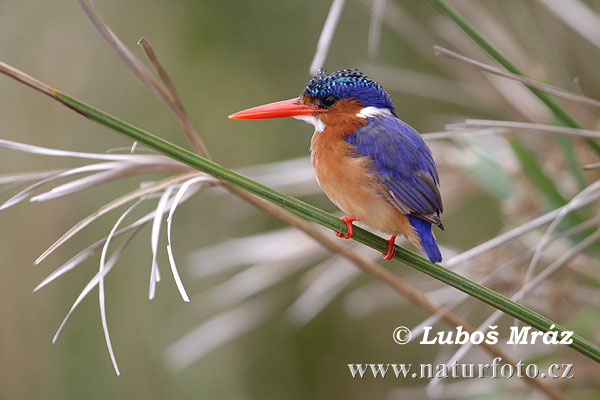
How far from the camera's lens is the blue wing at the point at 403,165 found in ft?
3.71

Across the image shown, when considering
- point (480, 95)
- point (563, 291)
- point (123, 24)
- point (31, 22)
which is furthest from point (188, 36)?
point (563, 291)

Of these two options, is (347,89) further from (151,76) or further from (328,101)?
(151,76)

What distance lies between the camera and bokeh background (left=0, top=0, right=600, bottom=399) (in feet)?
6.38

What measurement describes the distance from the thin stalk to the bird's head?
0.23 m

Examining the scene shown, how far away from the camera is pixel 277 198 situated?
945 mm

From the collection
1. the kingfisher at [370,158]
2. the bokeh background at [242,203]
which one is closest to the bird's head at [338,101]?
the kingfisher at [370,158]

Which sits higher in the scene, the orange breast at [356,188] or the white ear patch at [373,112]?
the white ear patch at [373,112]

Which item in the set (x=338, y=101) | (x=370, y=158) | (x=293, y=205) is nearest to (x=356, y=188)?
(x=370, y=158)

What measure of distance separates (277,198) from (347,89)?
1.12 feet

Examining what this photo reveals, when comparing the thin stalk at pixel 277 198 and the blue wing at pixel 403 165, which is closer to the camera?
the thin stalk at pixel 277 198

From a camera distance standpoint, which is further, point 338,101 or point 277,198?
point 338,101

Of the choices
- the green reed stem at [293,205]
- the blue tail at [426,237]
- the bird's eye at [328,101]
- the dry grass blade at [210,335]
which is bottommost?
the dry grass blade at [210,335]

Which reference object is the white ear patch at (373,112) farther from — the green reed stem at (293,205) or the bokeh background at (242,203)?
the bokeh background at (242,203)

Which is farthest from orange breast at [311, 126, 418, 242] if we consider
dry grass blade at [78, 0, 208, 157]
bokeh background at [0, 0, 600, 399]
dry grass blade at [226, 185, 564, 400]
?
bokeh background at [0, 0, 600, 399]
